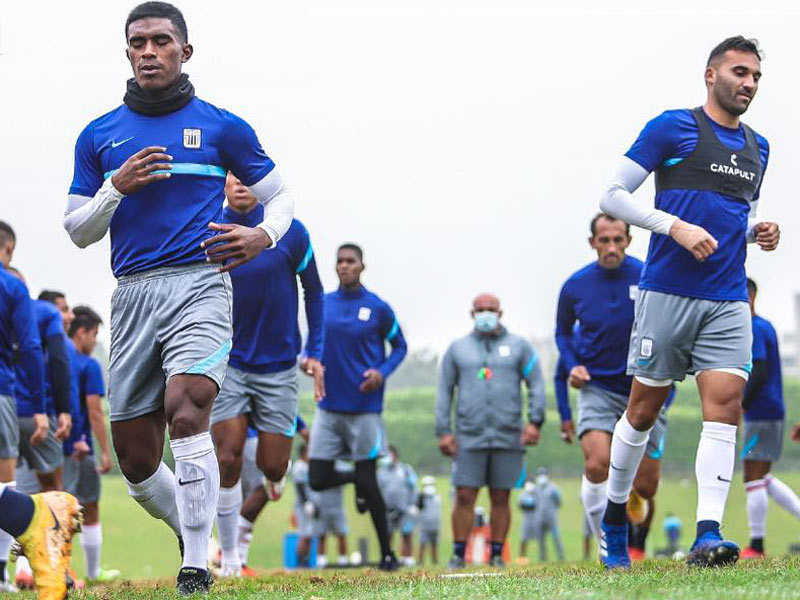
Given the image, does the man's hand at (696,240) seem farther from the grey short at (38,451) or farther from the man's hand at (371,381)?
the man's hand at (371,381)

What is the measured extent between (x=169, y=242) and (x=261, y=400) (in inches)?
141

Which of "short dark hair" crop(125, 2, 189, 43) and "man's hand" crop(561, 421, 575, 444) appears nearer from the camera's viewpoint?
"short dark hair" crop(125, 2, 189, 43)

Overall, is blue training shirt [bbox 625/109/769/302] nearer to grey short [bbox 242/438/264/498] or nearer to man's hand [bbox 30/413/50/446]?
man's hand [bbox 30/413/50/446]

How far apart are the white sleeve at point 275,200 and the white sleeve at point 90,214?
78 centimetres

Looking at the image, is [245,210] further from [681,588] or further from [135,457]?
[681,588]

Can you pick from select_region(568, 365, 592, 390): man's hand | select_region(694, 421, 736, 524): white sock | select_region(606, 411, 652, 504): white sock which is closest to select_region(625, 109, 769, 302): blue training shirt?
select_region(694, 421, 736, 524): white sock

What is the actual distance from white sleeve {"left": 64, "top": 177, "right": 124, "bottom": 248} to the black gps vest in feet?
9.78

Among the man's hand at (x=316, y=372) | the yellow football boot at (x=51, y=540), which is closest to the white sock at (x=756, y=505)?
the man's hand at (x=316, y=372)

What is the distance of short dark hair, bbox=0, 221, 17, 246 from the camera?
391 inches

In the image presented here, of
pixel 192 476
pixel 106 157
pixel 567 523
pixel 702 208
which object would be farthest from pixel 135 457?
pixel 567 523

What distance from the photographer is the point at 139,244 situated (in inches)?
252

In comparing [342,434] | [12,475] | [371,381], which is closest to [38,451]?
[12,475]

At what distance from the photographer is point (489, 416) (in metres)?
13.0

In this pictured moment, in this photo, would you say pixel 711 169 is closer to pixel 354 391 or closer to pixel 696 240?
pixel 696 240
